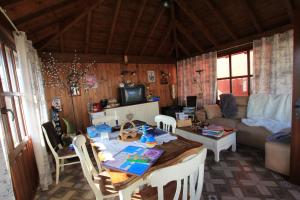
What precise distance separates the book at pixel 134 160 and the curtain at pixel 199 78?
150 inches

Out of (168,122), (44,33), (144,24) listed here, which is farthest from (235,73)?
(44,33)

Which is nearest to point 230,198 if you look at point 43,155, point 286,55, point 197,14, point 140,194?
point 140,194

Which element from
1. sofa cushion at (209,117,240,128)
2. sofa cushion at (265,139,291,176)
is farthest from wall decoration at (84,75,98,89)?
sofa cushion at (265,139,291,176)

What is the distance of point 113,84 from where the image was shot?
4.64m

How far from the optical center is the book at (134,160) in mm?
1108

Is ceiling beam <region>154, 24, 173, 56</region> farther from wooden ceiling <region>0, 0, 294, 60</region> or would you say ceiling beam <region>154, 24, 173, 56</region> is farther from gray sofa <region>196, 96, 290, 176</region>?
gray sofa <region>196, 96, 290, 176</region>

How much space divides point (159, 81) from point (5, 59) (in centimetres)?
421

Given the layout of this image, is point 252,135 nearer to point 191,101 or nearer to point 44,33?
point 191,101

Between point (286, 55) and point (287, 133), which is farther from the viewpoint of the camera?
point (286, 55)

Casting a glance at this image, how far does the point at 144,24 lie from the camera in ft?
13.4

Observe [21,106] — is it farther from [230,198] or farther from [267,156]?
[267,156]

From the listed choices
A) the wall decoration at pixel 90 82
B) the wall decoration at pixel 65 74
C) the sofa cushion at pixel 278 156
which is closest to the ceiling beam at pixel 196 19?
the wall decoration at pixel 65 74

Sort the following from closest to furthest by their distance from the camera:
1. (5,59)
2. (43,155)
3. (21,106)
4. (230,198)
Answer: (230,198) < (5,59) < (43,155) < (21,106)

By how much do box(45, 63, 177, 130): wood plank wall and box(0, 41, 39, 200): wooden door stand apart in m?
1.51
